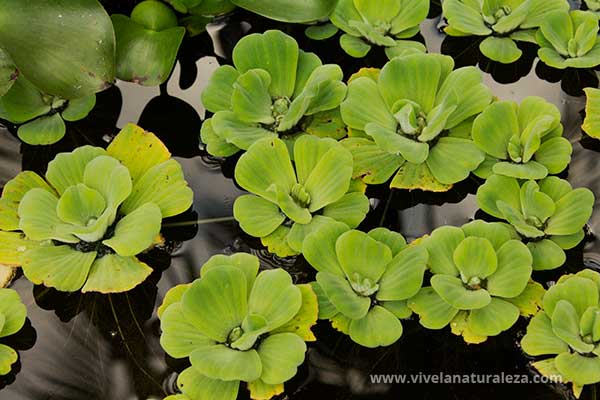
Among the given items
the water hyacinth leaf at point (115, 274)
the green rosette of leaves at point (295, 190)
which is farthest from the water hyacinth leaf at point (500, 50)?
the water hyacinth leaf at point (115, 274)

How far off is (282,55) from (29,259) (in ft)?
2.31

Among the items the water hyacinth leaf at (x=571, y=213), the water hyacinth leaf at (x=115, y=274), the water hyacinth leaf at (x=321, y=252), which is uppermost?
the water hyacinth leaf at (x=571, y=213)

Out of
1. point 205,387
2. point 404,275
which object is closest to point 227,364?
point 205,387

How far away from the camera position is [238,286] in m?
1.39

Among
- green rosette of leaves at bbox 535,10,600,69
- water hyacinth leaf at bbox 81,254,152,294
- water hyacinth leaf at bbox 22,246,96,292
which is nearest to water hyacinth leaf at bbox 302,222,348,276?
water hyacinth leaf at bbox 81,254,152,294

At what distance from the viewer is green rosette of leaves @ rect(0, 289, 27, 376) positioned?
1415mm

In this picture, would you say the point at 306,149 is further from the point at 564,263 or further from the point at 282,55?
the point at 564,263

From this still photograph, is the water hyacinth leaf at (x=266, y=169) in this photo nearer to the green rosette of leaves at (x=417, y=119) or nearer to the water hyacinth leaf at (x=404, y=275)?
the green rosette of leaves at (x=417, y=119)

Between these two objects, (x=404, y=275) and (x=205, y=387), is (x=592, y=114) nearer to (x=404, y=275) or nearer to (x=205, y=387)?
(x=404, y=275)

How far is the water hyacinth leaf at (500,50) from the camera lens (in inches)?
71.6

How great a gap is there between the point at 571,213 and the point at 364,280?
1.46 feet

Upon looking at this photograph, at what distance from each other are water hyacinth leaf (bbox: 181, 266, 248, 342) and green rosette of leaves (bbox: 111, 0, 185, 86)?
0.58 meters

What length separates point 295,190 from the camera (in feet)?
5.01

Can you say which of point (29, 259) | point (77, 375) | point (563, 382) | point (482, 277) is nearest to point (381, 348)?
point (482, 277)
